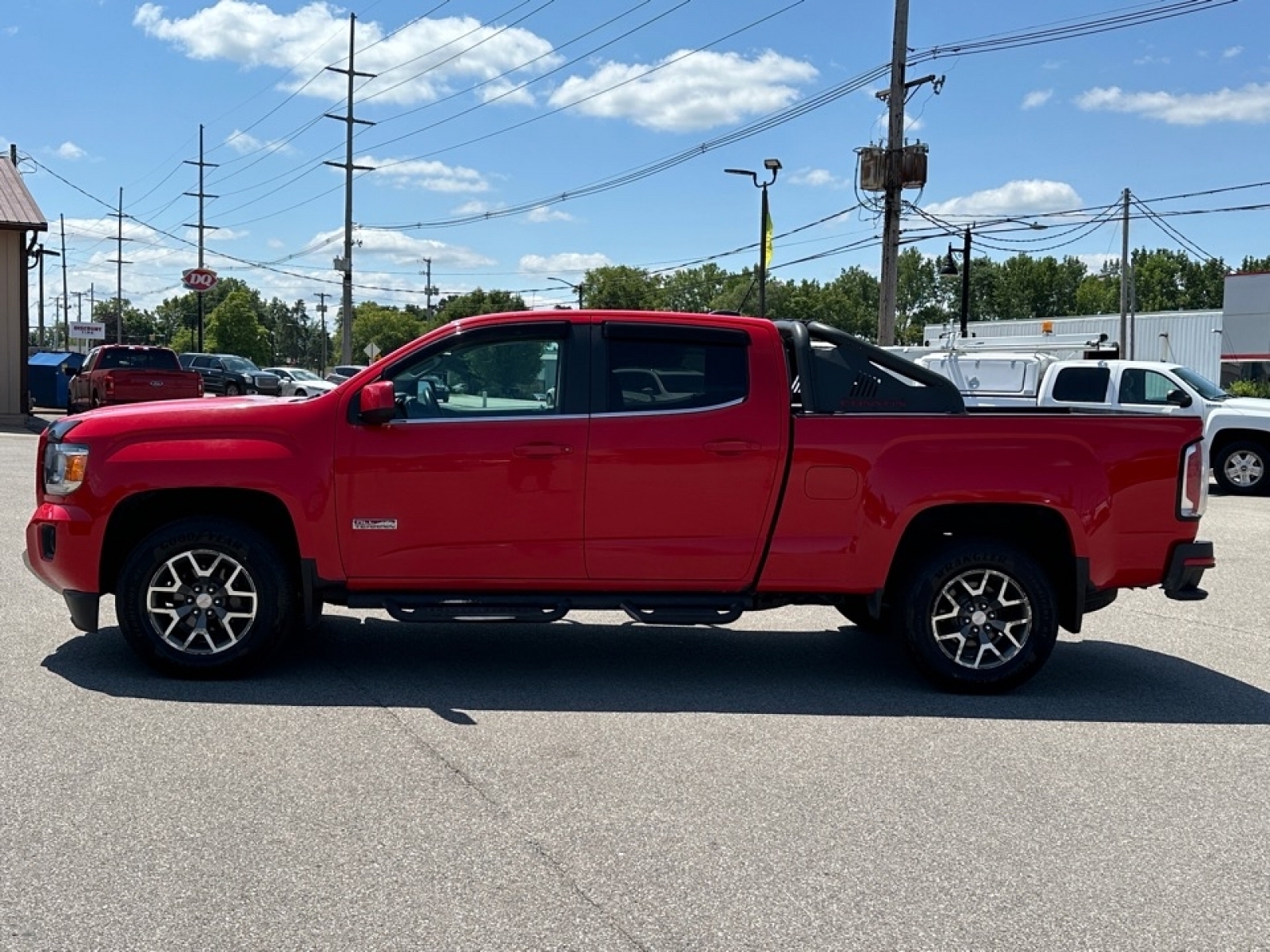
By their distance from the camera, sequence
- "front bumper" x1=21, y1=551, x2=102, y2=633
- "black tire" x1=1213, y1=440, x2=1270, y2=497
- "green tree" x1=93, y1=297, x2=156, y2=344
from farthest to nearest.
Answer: "green tree" x1=93, y1=297, x2=156, y2=344
"black tire" x1=1213, y1=440, x2=1270, y2=497
"front bumper" x1=21, y1=551, x2=102, y2=633

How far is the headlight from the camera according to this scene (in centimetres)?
611

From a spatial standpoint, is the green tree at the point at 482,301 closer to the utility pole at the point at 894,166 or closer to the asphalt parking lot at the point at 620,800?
the utility pole at the point at 894,166

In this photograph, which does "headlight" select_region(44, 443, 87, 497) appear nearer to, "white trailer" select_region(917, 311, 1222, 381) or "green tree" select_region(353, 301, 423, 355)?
"white trailer" select_region(917, 311, 1222, 381)

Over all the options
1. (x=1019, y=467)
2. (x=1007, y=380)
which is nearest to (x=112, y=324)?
(x=1007, y=380)

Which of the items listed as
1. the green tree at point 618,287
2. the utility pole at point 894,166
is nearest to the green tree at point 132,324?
the green tree at point 618,287

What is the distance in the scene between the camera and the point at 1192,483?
20.4ft

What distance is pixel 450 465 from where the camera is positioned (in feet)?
19.8

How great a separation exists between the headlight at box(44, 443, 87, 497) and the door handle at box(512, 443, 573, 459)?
7.18 feet

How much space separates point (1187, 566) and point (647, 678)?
9.31 ft

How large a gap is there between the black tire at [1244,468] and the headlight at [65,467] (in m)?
16.0

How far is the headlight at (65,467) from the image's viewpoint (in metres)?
6.11

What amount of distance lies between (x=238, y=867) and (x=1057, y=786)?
3138mm

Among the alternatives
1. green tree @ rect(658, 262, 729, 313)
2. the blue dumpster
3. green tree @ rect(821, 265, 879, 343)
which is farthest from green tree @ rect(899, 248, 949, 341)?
the blue dumpster

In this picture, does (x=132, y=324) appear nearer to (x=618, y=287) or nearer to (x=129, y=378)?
(x=618, y=287)
